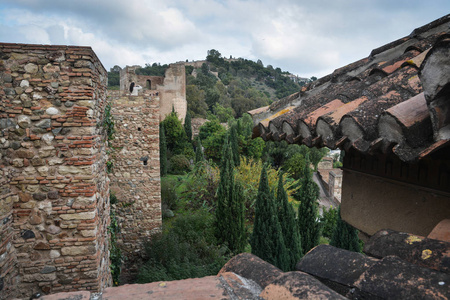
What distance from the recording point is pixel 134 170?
8.53m

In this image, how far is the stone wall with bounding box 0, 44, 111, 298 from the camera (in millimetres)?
3236

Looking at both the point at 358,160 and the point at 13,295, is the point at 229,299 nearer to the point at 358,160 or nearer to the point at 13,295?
the point at 358,160

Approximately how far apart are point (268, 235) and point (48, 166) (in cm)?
857

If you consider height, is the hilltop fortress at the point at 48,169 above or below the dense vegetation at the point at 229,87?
below

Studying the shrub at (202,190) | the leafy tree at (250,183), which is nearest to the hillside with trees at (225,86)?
the leafy tree at (250,183)

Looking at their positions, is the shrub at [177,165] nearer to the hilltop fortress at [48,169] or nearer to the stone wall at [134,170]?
the stone wall at [134,170]

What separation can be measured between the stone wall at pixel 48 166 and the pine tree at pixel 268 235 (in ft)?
26.0

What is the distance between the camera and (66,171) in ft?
11.0

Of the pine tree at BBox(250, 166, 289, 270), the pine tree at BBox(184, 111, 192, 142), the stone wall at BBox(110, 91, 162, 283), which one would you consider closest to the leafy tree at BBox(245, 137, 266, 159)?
the pine tree at BBox(184, 111, 192, 142)

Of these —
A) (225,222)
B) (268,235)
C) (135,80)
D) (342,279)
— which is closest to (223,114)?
(135,80)

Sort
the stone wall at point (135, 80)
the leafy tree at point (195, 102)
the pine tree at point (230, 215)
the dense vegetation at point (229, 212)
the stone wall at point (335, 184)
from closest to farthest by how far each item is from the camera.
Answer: the dense vegetation at point (229, 212), the pine tree at point (230, 215), the stone wall at point (335, 184), the stone wall at point (135, 80), the leafy tree at point (195, 102)

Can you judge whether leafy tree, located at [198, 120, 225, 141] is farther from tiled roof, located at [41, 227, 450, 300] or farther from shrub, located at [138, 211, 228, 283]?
tiled roof, located at [41, 227, 450, 300]

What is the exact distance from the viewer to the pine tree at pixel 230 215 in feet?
36.1

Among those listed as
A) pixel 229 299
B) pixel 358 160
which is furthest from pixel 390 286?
pixel 358 160
